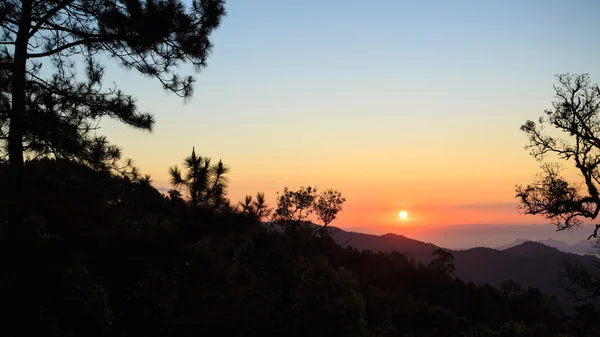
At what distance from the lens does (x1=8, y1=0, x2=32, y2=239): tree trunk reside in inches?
410

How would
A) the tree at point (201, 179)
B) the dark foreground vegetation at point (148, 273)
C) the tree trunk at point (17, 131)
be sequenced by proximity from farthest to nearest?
1. the tree at point (201, 179)
2. the tree trunk at point (17, 131)
3. the dark foreground vegetation at point (148, 273)

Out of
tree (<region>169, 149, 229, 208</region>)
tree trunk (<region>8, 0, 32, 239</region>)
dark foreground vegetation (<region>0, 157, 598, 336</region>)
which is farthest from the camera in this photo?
tree (<region>169, 149, 229, 208</region>)

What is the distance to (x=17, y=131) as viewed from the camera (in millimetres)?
10469

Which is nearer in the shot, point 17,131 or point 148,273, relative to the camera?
point 17,131

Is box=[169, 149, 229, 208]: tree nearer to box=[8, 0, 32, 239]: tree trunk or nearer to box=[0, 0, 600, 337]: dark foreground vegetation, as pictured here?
box=[0, 0, 600, 337]: dark foreground vegetation

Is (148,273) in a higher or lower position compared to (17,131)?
lower

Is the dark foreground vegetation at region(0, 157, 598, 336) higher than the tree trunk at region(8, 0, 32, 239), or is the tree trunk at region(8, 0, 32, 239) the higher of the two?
the tree trunk at region(8, 0, 32, 239)

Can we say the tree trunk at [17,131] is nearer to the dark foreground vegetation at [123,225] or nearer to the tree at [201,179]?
the dark foreground vegetation at [123,225]

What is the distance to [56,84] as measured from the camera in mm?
11469

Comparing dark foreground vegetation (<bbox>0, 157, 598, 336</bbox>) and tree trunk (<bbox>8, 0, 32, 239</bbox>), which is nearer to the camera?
dark foreground vegetation (<bbox>0, 157, 598, 336</bbox>)

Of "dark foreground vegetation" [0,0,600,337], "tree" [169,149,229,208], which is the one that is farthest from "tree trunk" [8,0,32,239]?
"tree" [169,149,229,208]

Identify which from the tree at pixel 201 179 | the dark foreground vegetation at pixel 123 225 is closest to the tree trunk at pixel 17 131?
the dark foreground vegetation at pixel 123 225

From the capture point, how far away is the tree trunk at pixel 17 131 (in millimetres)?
10406

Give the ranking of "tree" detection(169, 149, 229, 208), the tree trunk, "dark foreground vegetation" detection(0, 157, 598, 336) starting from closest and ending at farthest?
1. "dark foreground vegetation" detection(0, 157, 598, 336)
2. the tree trunk
3. "tree" detection(169, 149, 229, 208)
